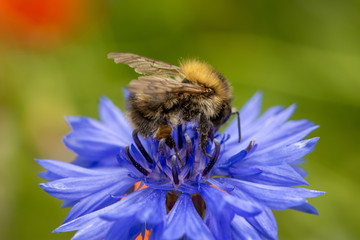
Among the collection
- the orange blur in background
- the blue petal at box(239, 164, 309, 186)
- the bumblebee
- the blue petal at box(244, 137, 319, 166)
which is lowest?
the blue petal at box(239, 164, 309, 186)

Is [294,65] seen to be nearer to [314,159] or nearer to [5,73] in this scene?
[314,159]

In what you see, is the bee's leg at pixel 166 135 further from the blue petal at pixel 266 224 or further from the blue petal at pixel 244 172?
the blue petal at pixel 266 224

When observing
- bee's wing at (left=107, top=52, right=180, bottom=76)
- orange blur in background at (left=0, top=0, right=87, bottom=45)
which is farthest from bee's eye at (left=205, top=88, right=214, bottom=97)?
orange blur in background at (left=0, top=0, right=87, bottom=45)

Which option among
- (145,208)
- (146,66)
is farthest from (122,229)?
(146,66)

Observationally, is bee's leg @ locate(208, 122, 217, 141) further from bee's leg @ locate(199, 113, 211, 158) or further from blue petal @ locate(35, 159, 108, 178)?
blue petal @ locate(35, 159, 108, 178)

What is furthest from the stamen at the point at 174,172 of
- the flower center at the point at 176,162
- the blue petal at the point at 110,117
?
the blue petal at the point at 110,117

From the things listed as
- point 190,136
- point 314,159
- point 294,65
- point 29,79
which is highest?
point 29,79

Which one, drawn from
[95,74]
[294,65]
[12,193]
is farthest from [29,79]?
[294,65]
